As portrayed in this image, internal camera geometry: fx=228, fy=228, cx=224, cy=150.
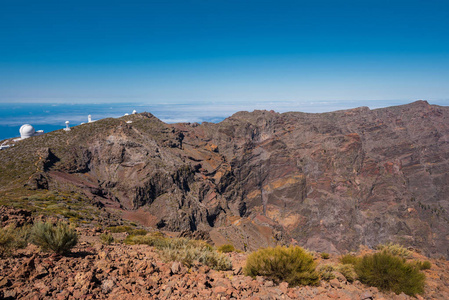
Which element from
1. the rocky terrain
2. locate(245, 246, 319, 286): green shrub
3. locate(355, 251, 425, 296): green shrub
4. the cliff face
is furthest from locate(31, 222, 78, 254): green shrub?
the cliff face

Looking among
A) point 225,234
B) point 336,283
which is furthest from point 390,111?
point 336,283

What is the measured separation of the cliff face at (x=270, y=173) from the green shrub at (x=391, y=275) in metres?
30.0

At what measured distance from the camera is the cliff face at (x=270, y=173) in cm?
4681

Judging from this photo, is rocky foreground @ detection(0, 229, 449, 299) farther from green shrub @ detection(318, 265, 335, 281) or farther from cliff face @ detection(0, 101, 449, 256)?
cliff face @ detection(0, 101, 449, 256)

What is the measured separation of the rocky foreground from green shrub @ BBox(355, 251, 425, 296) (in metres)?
0.37

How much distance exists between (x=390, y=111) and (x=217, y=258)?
15617cm

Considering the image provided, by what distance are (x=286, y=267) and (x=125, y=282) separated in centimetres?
482

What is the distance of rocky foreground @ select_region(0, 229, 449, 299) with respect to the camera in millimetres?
5062

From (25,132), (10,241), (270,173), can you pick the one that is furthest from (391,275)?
(270,173)

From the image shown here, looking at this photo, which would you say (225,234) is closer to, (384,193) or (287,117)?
(384,193)

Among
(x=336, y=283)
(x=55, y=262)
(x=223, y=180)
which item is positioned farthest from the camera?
(x=223, y=180)

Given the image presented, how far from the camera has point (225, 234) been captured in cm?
3912

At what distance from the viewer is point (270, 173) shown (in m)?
103

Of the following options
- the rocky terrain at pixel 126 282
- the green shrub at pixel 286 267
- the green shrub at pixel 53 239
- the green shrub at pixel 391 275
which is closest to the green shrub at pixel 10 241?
the rocky terrain at pixel 126 282
